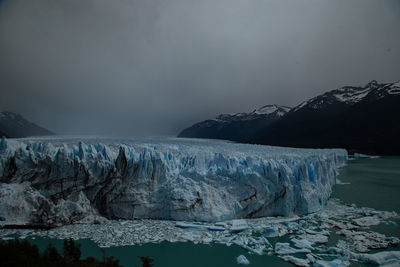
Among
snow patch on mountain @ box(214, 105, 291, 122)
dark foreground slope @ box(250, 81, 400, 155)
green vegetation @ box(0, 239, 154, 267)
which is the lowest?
green vegetation @ box(0, 239, 154, 267)

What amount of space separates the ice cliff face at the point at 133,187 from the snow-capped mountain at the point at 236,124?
7865cm

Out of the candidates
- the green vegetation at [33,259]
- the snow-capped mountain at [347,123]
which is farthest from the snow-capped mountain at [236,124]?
the green vegetation at [33,259]

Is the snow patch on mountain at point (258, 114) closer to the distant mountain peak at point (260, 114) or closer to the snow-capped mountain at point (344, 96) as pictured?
the distant mountain peak at point (260, 114)

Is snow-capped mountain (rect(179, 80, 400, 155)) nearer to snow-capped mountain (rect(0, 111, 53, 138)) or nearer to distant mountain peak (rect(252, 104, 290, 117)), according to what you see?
distant mountain peak (rect(252, 104, 290, 117))

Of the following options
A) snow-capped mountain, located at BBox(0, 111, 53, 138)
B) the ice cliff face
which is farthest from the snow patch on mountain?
the ice cliff face

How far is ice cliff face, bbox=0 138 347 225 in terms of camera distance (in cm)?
863

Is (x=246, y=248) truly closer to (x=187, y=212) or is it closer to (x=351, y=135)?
(x=187, y=212)

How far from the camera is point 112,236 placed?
7602 mm

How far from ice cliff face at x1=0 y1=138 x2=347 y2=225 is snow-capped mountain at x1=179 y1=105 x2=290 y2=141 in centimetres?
7865

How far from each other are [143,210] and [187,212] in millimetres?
1894

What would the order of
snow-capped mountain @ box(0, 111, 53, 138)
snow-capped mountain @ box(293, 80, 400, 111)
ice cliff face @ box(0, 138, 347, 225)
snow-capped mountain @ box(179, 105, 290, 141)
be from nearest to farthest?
ice cliff face @ box(0, 138, 347, 225) < snow-capped mountain @ box(0, 111, 53, 138) < snow-capped mountain @ box(293, 80, 400, 111) < snow-capped mountain @ box(179, 105, 290, 141)

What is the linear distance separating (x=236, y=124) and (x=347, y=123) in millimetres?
45747

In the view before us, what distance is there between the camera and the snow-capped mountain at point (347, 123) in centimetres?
5059

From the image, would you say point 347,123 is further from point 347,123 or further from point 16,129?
point 16,129
